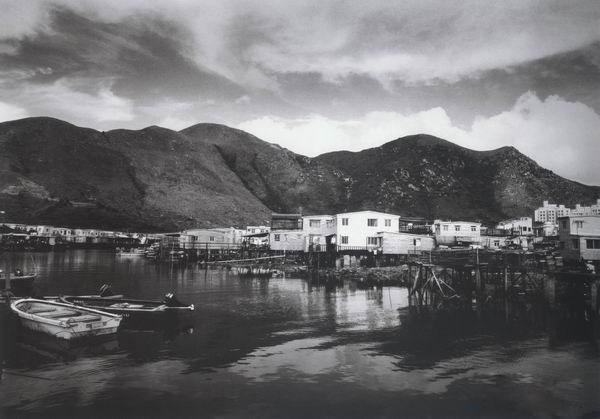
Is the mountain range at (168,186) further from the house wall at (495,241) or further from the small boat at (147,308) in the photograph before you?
the small boat at (147,308)

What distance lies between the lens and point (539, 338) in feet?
70.4

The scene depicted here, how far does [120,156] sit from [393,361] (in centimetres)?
18335

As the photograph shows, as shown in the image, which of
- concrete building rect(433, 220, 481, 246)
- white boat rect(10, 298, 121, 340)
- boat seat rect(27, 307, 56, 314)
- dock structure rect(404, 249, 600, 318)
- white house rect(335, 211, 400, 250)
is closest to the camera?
white boat rect(10, 298, 121, 340)

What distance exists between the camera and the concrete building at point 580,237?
36216mm

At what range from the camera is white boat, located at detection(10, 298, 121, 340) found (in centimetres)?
1964

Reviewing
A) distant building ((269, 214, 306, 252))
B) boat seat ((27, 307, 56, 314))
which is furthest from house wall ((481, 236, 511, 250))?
boat seat ((27, 307, 56, 314))

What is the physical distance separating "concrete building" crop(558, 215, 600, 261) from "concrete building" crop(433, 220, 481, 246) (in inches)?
1068

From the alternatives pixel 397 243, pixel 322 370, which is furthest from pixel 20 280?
pixel 397 243

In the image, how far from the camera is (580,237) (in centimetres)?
3669

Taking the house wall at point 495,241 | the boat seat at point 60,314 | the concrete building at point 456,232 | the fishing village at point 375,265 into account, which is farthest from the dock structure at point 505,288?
the house wall at point 495,241

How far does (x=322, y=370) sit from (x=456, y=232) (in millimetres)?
Answer: 60069

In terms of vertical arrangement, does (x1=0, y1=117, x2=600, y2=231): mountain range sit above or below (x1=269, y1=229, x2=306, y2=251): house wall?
above

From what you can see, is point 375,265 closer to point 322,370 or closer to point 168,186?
point 322,370

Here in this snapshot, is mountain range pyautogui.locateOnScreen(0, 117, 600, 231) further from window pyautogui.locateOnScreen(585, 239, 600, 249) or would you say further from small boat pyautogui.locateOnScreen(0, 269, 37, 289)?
window pyautogui.locateOnScreen(585, 239, 600, 249)
